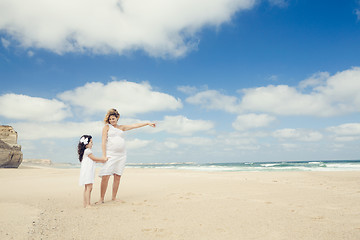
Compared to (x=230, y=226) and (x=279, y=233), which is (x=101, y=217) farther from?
(x=279, y=233)

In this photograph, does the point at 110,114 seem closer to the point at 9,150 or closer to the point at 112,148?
the point at 112,148

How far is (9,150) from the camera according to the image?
60.3 feet

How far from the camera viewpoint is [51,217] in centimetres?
399

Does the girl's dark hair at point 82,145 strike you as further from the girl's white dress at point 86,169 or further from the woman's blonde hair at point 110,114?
the woman's blonde hair at point 110,114

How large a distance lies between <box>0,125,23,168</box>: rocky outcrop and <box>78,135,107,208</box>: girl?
54.8 ft

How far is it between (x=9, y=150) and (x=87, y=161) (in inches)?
687

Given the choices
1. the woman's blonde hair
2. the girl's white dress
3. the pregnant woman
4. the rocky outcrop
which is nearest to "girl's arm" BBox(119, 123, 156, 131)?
the pregnant woman

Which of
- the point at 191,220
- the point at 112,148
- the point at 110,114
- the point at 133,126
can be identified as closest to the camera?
the point at 191,220

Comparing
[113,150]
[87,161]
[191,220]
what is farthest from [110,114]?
[191,220]

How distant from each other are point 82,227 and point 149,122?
3.28m

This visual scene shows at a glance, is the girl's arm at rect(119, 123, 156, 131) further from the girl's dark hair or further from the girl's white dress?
the girl's white dress

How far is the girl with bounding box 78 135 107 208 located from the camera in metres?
5.06

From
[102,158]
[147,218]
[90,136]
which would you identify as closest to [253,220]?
[147,218]

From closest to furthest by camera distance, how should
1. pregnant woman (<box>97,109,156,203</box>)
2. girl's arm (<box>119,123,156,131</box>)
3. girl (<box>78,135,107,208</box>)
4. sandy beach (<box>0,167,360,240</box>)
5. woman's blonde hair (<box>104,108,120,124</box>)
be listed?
sandy beach (<box>0,167,360,240</box>), girl (<box>78,135,107,208</box>), pregnant woman (<box>97,109,156,203</box>), woman's blonde hair (<box>104,108,120,124</box>), girl's arm (<box>119,123,156,131</box>)
